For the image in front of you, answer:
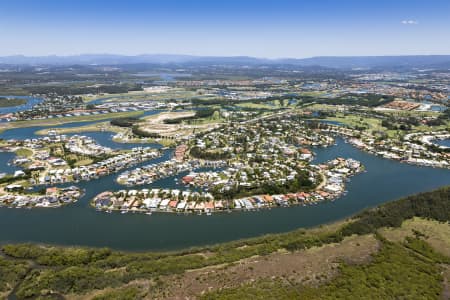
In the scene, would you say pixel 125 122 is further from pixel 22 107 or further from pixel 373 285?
pixel 373 285

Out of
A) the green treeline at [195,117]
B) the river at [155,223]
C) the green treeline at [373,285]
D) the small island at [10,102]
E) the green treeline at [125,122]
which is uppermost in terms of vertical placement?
the small island at [10,102]

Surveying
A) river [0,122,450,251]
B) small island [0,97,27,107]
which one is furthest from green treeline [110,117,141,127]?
small island [0,97,27,107]

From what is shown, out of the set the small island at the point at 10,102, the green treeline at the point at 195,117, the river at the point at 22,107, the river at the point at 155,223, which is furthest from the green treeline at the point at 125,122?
the small island at the point at 10,102

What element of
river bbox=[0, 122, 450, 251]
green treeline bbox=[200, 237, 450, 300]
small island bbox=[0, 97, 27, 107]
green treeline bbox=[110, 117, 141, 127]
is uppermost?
Answer: small island bbox=[0, 97, 27, 107]

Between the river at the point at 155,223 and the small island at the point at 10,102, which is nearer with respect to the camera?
the river at the point at 155,223

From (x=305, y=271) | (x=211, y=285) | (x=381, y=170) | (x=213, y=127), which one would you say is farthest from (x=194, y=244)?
(x=213, y=127)

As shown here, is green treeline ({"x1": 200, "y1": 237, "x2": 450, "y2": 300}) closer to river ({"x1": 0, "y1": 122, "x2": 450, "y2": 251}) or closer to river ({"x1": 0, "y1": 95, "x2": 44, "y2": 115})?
river ({"x1": 0, "y1": 122, "x2": 450, "y2": 251})

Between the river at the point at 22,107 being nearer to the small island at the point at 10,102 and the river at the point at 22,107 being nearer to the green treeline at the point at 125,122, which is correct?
the small island at the point at 10,102

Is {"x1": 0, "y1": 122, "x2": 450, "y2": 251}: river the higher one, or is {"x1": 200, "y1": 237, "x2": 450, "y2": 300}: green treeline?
{"x1": 200, "y1": 237, "x2": 450, "y2": 300}: green treeline
